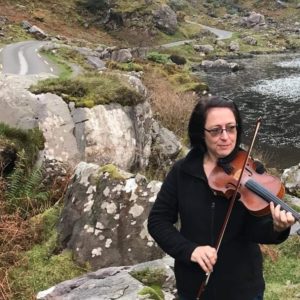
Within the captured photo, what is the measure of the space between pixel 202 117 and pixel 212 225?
70cm

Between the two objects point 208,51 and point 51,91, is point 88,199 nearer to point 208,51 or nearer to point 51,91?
point 51,91

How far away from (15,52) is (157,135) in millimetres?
25721

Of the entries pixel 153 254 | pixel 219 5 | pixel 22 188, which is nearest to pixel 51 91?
pixel 22 188

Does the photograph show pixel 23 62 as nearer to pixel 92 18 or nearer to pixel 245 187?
pixel 245 187

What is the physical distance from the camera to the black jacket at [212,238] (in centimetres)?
301

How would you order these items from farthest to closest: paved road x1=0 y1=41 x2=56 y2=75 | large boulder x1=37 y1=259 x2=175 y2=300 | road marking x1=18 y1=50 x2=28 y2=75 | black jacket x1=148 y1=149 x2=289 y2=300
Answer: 1. paved road x1=0 y1=41 x2=56 y2=75
2. road marking x1=18 y1=50 x2=28 y2=75
3. large boulder x1=37 y1=259 x2=175 y2=300
4. black jacket x1=148 y1=149 x2=289 y2=300

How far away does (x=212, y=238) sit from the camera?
3.02 meters

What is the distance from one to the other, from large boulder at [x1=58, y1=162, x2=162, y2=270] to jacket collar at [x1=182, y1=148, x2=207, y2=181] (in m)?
3.60

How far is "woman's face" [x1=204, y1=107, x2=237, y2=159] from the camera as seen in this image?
10.0ft

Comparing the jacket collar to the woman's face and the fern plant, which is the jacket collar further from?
the fern plant

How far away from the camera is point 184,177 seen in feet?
10.3

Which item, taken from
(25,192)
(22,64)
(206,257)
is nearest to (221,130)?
(206,257)

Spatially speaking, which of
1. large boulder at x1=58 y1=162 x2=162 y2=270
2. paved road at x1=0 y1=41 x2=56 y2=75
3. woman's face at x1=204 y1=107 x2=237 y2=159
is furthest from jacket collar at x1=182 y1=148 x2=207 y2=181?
paved road at x1=0 y1=41 x2=56 y2=75

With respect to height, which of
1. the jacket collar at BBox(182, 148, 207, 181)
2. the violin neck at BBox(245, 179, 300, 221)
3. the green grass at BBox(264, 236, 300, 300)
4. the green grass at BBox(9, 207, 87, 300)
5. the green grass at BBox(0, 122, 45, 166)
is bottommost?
the green grass at BBox(264, 236, 300, 300)
